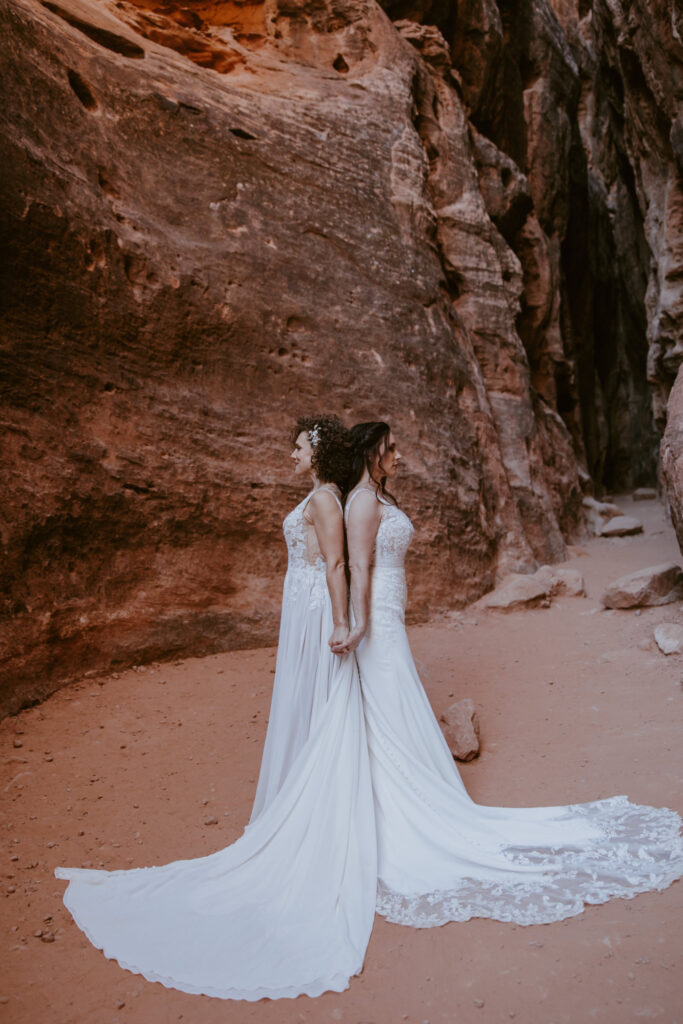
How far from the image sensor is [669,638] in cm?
642

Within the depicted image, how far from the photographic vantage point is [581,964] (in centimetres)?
269

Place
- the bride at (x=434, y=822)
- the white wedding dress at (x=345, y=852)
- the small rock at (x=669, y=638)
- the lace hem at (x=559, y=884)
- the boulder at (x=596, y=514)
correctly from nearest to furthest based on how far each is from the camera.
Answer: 1. the white wedding dress at (x=345, y=852)
2. the lace hem at (x=559, y=884)
3. the bride at (x=434, y=822)
4. the small rock at (x=669, y=638)
5. the boulder at (x=596, y=514)

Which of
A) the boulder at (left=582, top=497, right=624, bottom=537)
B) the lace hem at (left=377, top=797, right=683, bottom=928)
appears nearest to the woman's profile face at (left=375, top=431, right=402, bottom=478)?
the lace hem at (left=377, top=797, right=683, bottom=928)

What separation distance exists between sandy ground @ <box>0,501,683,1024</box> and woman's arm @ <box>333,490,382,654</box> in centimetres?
142

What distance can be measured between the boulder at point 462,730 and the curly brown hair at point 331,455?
2.03 m

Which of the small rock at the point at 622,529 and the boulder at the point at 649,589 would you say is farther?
the small rock at the point at 622,529

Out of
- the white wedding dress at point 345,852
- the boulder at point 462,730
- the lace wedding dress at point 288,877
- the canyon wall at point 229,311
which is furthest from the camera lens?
the canyon wall at point 229,311

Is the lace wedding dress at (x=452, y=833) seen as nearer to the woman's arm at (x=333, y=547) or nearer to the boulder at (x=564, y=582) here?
the woman's arm at (x=333, y=547)

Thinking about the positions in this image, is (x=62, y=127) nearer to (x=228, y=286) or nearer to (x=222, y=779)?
(x=228, y=286)

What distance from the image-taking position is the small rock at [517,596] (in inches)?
324

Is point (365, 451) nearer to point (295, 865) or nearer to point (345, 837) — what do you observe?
point (345, 837)

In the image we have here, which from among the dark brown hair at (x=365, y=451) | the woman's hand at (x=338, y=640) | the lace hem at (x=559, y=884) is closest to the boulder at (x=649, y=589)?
the lace hem at (x=559, y=884)

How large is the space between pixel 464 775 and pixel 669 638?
2.62 metres

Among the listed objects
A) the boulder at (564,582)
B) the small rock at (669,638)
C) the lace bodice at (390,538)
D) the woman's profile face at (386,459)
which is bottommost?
the small rock at (669,638)
